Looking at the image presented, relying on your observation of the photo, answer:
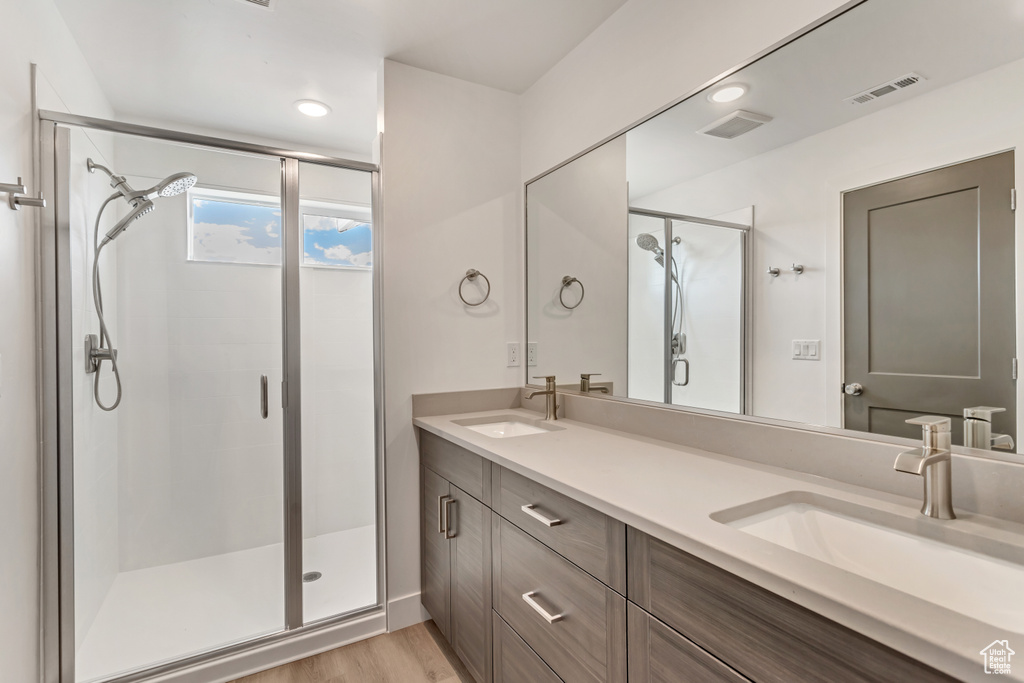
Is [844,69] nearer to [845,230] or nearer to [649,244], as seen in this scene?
[845,230]

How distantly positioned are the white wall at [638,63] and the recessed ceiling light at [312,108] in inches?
42.0

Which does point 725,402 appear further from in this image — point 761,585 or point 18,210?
point 18,210

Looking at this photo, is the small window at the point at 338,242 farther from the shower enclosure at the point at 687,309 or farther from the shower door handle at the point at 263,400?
the shower enclosure at the point at 687,309

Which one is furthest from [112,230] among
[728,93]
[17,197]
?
[728,93]

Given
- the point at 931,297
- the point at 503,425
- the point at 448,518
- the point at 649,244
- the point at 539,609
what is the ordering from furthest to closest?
the point at 503,425
the point at 448,518
the point at 649,244
the point at 539,609
the point at 931,297

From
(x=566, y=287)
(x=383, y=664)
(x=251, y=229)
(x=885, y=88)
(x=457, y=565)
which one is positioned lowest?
(x=383, y=664)

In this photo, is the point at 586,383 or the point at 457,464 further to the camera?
the point at 586,383

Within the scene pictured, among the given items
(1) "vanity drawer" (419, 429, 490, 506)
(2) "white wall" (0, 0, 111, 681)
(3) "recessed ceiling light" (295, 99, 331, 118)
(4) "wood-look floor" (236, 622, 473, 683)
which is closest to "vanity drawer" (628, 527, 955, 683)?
(1) "vanity drawer" (419, 429, 490, 506)

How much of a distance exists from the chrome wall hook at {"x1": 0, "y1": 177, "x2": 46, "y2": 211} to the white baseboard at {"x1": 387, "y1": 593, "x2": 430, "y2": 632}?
6.11 ft

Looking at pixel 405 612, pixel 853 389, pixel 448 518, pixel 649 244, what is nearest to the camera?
pixel 853 389

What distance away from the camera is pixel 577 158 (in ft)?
6.75

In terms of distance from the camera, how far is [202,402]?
6.34 ft

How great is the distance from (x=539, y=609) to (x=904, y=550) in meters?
0.82

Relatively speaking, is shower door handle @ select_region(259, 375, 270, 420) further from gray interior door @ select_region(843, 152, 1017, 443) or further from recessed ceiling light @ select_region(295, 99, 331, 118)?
gray interior door @ select_region(843, 152, 1017, 443)
